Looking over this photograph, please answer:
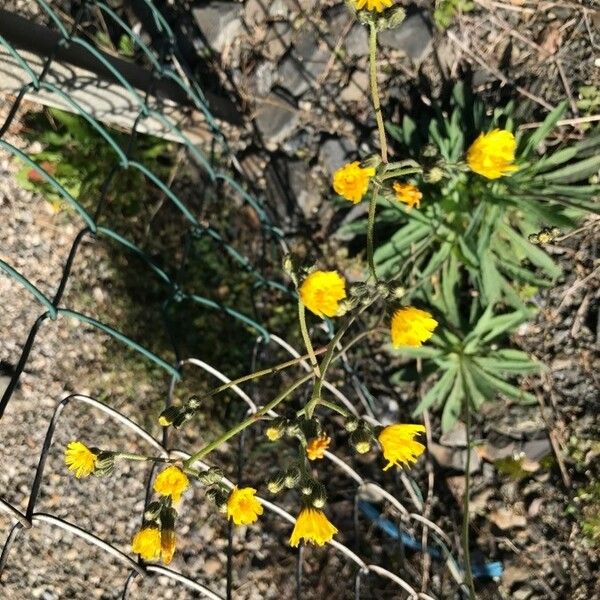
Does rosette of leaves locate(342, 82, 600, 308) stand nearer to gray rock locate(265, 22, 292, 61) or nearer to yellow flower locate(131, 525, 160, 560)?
gray rock locate(265, 22, 292, 61)

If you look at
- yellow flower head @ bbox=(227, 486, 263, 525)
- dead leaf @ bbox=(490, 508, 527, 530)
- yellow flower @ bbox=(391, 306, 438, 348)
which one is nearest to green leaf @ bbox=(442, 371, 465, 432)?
dead leaf @ bbox=(490, 508, 527, 530)

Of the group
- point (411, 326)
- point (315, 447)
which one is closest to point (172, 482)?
point (315, 447)

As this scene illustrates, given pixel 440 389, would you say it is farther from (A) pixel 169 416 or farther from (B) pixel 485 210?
(A) pixel 169 416

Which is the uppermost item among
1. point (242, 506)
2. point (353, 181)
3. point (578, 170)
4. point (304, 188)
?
point (304, 188)

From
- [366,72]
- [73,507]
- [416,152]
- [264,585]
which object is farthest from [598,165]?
[73,507]

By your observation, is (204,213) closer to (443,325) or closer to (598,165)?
(443,325)
